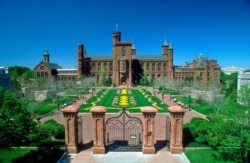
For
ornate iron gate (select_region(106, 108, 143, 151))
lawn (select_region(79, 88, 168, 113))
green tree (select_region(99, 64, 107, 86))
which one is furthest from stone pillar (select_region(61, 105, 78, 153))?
green tree (select_region(99, 64, 107, 86))

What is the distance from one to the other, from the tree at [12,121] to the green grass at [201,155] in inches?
303

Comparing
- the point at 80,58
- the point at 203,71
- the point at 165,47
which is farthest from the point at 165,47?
the point at 80,58

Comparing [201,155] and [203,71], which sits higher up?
[203,71]

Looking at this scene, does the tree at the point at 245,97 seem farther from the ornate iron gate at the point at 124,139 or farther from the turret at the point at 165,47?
the turret at the point at 165,47

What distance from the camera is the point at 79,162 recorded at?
31.1 feet

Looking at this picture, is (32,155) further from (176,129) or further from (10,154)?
(176,129)

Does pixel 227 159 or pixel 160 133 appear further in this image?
pixel 160 133

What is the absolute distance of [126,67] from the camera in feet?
202

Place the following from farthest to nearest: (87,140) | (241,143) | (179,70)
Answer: (179,70) < (87,140) < (241,143)

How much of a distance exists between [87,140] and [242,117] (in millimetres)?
8483

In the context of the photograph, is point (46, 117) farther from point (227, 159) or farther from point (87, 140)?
point (227, 159)

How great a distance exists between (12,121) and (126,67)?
2119 inches

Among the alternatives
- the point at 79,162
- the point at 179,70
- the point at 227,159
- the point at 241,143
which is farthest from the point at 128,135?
the point at 179,70

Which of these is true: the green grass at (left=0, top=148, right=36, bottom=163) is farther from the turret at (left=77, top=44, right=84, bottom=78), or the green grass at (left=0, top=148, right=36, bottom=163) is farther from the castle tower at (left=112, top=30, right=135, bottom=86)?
the turret at (left=77, top=44, right=84, bottom=78)
